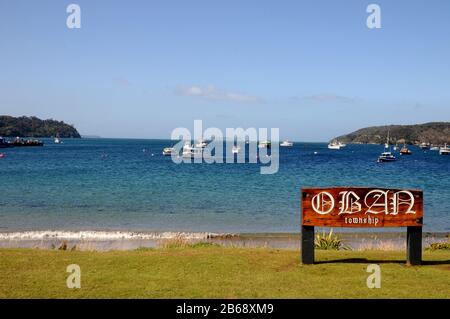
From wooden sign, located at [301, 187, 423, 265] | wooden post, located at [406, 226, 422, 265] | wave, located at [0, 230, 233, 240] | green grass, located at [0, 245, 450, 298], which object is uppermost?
wooden sign, located at [301, 187, 423, 265]

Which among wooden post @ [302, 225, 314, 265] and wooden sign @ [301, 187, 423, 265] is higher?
wooden sign @ [301, 187, 423, 265]

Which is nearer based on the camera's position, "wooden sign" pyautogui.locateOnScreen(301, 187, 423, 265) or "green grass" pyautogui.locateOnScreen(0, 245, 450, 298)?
"green grass" pyautogui.locateOnScreen(0, 245, 450, 298)

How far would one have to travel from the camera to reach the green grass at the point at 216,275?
8.46 m

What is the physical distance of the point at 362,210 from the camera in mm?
10930

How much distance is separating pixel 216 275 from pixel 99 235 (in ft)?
50.7

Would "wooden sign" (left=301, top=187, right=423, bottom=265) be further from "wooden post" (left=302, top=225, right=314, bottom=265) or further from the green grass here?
the green grass

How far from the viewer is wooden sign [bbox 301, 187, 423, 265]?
35.4 ft

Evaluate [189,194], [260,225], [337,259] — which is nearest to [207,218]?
[260,225]

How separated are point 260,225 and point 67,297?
21426 mm

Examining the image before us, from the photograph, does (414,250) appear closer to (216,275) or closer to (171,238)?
(216,275)

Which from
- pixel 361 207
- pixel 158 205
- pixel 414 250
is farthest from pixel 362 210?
pixel 158 205

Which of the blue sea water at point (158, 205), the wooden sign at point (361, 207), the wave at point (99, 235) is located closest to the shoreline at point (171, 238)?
the wave at point (99, 235)

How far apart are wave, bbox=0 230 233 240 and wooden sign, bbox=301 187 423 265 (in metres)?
12.5

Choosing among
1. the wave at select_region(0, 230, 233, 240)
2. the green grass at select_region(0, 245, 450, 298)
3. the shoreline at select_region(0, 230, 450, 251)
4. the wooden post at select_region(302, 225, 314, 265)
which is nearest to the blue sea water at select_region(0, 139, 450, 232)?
the wave at select_region(0, 230, 233, 240)
